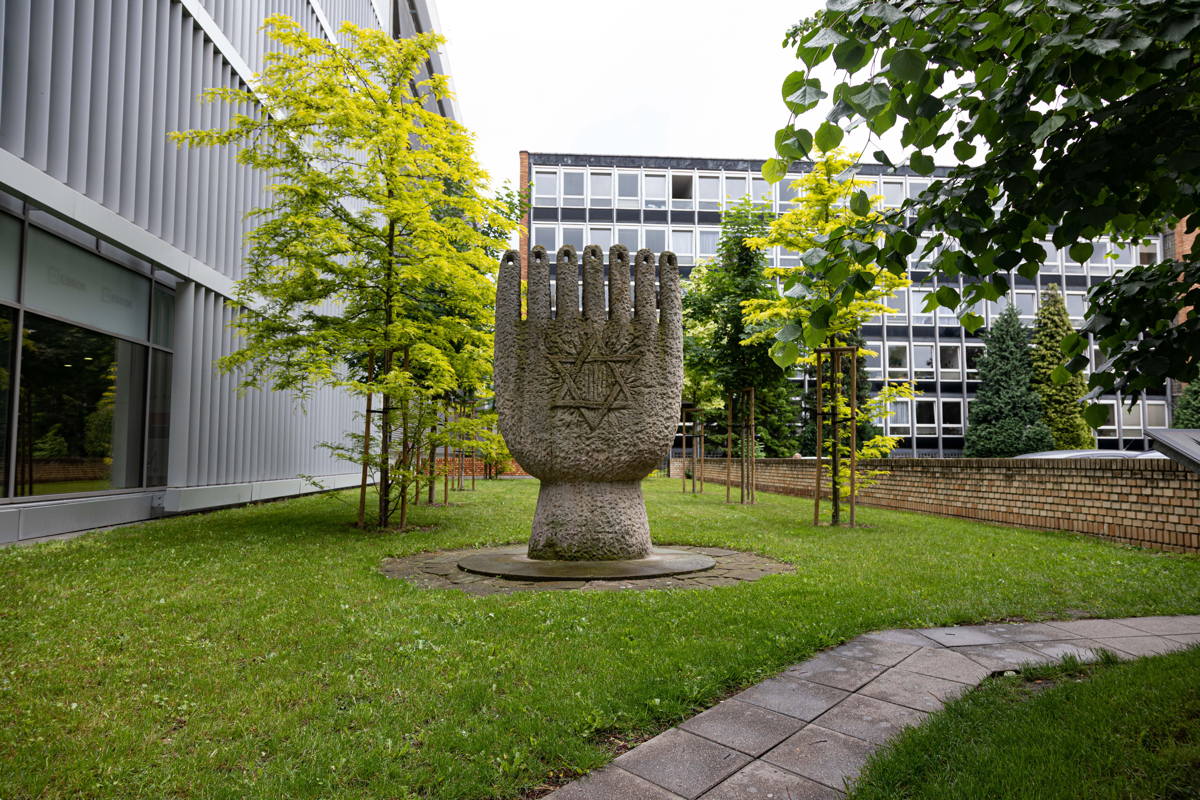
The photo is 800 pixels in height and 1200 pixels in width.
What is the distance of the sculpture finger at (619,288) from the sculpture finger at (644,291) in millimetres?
111

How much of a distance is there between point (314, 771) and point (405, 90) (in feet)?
32.0

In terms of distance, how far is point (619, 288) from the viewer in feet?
26.3

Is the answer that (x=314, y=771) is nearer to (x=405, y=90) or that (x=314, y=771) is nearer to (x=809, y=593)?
(x=809, y=593)

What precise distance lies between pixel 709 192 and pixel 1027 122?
41236 mm

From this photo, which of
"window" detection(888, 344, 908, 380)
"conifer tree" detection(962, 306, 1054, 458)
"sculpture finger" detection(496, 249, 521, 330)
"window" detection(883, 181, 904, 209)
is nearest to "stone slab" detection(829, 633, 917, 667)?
"sculpture finger" detection(496, 249, 521, 330)

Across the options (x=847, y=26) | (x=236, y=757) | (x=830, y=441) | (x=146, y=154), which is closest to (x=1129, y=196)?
(x=847, y=26)

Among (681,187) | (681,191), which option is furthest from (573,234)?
(681,187)

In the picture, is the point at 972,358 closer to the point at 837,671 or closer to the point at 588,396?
the point at 588,396

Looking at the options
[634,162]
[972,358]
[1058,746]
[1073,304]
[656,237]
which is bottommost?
[1058,746]

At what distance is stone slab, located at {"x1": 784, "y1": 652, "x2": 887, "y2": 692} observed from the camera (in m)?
3.92

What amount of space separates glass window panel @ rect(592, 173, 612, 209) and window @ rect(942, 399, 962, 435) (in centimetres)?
2175

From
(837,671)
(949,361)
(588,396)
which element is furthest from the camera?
(949,361)

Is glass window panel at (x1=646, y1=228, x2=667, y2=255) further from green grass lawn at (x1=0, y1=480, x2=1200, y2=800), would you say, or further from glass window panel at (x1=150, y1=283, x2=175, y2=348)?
green grass lawn at (x1=0, y1=480, x2=1200, y2=800)

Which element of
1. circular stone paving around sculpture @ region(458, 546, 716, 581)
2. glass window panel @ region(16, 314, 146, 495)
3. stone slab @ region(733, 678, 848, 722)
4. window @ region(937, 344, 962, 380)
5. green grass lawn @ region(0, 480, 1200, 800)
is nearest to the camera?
green grass lawn @ region(0, 480, 1200, 800)
